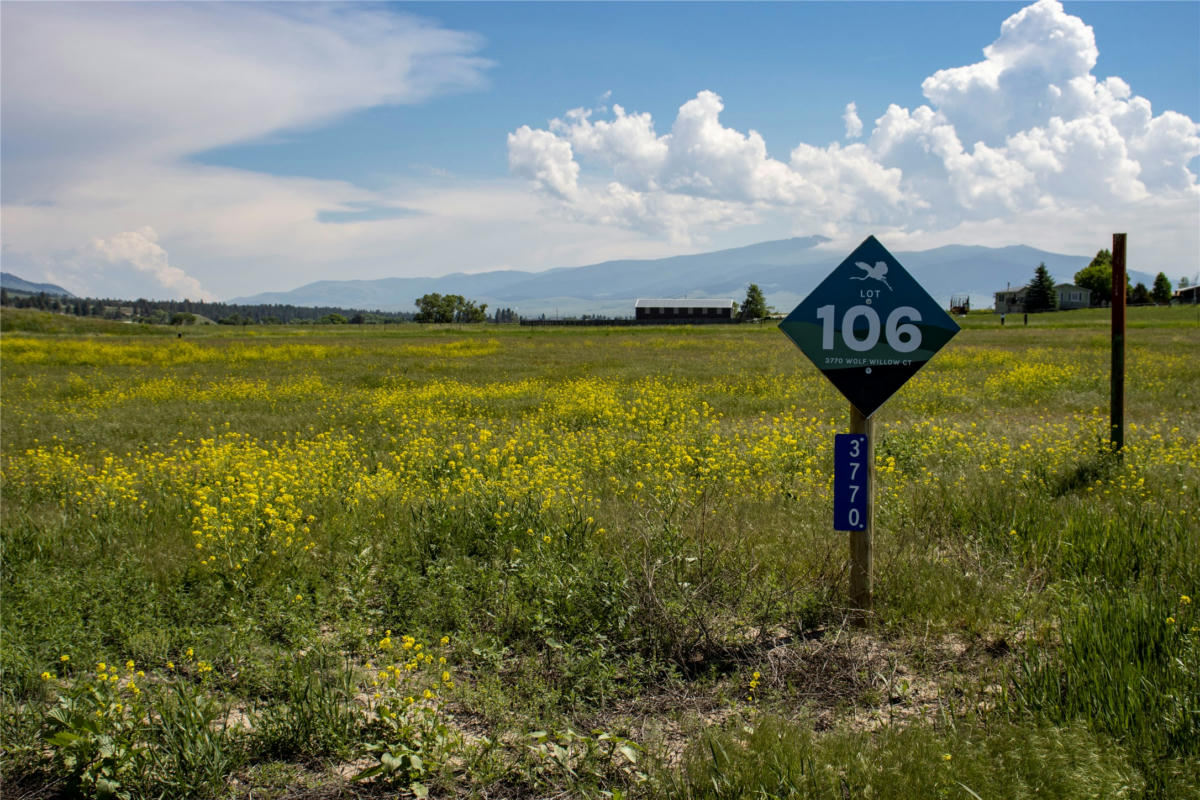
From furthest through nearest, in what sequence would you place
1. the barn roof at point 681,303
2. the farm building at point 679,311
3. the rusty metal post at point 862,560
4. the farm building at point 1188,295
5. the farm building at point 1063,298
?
the barn roof at point 681,303 → the farm building at point 679,311 → the farm building at point 1063,298 → the farm building at point 1188,295 → the rusty metal post at point 862,560

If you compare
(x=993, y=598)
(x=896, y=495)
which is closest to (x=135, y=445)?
(x=896, y=495)

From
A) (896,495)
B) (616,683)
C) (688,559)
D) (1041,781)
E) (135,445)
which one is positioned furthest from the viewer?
(135,445)

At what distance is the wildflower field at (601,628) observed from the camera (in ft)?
9.95

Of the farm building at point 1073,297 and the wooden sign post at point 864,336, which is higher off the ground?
the farm building at point 1073,297

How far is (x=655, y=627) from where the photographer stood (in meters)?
4.20

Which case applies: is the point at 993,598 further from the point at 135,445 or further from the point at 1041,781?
the point at 135,445

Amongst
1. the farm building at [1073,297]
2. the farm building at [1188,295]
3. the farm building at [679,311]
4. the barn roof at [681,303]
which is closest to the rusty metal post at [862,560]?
the farm building at [1188,295]

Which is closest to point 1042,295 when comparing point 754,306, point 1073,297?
point 1073,297

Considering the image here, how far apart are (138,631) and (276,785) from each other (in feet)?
6.73

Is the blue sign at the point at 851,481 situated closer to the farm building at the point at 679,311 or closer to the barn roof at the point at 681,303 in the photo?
the farm building at the point at 679,311

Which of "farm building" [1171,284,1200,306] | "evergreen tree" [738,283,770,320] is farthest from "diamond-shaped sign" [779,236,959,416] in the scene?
"evergreen tree" [738,283,770,320]

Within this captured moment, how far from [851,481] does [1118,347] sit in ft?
21.5

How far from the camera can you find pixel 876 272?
13.7 feet

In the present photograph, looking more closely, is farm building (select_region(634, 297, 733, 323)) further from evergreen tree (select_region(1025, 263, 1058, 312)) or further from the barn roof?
evergreen tree (select_region(1025, 263, 1058, 312))
